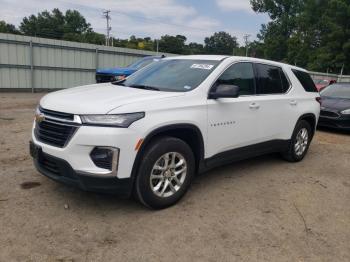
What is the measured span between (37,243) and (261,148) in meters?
3.37

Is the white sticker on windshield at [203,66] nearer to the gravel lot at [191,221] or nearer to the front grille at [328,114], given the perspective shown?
the gravel lot at [191,221]

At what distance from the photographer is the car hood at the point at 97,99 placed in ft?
11.3

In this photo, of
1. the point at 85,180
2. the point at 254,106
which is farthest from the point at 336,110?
the point at 85,180

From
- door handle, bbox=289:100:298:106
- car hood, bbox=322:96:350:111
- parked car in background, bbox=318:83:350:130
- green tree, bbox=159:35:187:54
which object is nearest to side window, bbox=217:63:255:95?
door handle, bbox=289:100:298:106

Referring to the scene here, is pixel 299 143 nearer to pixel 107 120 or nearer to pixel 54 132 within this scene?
pixel 107 120

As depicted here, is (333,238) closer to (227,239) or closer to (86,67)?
(227,239)

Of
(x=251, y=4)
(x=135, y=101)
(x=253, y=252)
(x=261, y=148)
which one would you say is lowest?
(x=253, y=252)

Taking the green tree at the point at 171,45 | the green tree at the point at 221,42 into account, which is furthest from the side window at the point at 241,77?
the green tree at the point at 221,42

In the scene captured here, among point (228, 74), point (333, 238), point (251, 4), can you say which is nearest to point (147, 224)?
point (333, 238)

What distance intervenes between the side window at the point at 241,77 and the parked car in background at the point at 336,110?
528cm

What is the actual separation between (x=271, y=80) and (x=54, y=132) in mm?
3359

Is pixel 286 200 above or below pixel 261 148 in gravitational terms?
below

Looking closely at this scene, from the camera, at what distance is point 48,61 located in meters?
17.1

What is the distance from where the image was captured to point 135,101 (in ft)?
11.8
